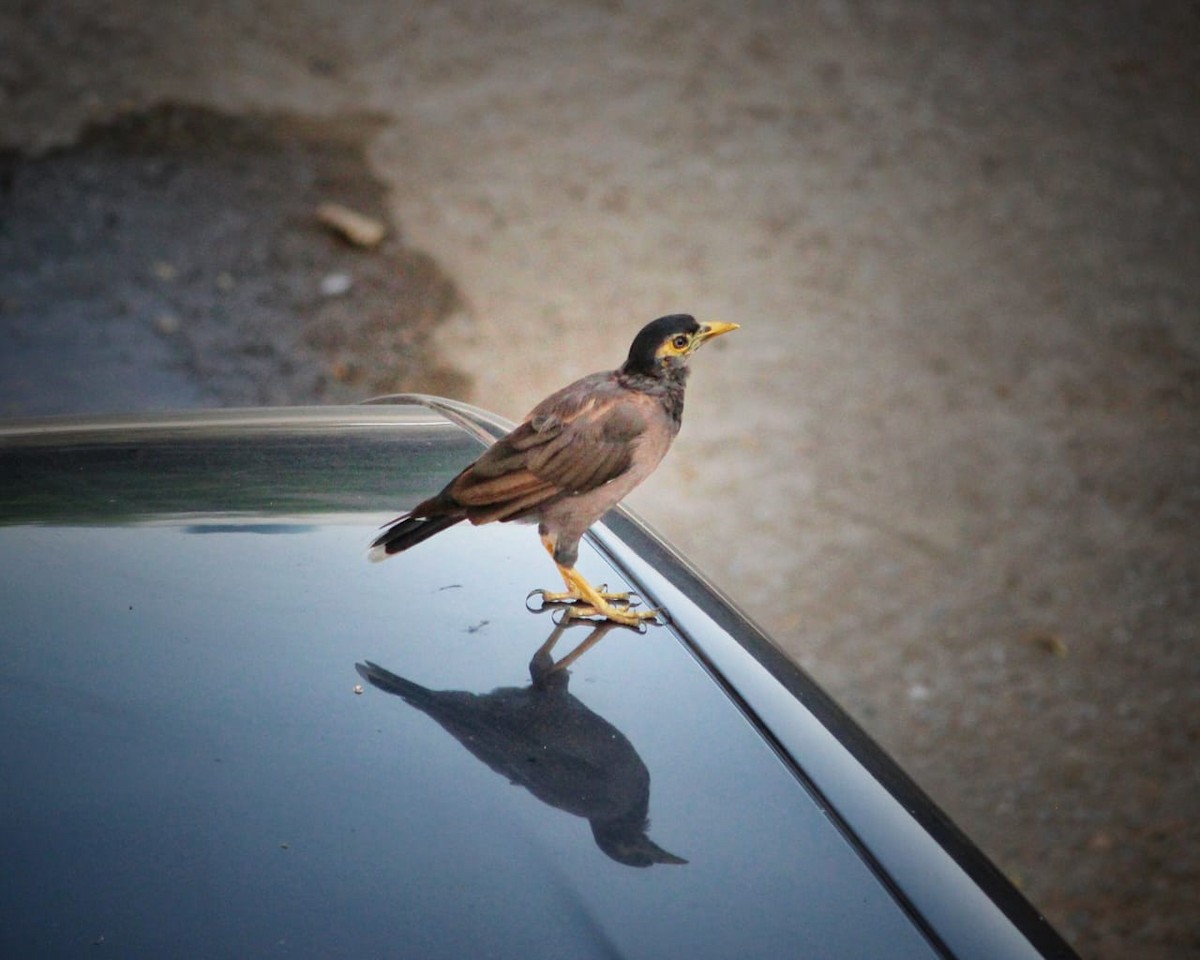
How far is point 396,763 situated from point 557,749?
0.20 metres

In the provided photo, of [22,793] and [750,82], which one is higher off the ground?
[22,793]

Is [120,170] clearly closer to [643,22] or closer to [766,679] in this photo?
[643,22]

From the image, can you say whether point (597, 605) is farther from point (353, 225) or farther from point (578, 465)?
point (353, 225)

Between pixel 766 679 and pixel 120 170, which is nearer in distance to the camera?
pixel 766 679

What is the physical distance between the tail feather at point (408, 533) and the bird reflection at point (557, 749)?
0.26m

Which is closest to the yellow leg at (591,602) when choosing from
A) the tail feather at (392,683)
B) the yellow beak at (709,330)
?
the tail feather at (392,683)

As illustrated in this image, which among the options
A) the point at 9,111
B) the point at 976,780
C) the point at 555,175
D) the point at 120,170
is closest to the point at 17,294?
the point at 120,170

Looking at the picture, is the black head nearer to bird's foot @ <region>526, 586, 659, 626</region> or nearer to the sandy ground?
bird's foot @ <region>526, 586, 659, 626</region>

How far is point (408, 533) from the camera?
75.4 inches

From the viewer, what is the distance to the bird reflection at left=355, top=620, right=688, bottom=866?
148 centimetres

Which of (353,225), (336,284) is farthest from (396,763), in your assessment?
(353,225)

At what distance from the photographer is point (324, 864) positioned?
134cm

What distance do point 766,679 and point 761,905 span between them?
1.49 ft

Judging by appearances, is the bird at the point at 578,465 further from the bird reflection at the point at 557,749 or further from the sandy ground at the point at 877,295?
the sandy ground at the point at 877,295
